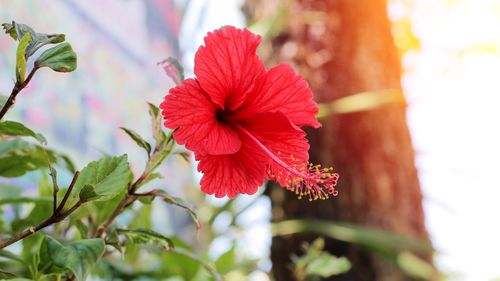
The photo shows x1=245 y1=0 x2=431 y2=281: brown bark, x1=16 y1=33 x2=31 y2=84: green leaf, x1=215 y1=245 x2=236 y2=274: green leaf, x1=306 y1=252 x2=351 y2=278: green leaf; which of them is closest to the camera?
x1=16 y1=33 x2=31 y2=84: green leaf

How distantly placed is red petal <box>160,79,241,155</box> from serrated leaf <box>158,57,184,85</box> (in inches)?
1.5

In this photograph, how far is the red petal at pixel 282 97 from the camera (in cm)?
46

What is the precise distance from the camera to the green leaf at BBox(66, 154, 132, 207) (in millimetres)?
378

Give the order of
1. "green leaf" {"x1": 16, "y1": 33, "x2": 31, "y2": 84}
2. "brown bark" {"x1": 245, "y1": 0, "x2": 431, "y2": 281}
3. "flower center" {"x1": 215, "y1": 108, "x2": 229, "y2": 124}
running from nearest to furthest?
1. "green leaf" {"x1": 16, "y1": 33, "x2": 31, "y2": 84}
2. "flower center" {"x1": 215, "y1": 108, "x2": 229, "y2": 124}
3. "brown bark" {"x1": 245, "y1": 0, "x2": 431, "y2": 281}

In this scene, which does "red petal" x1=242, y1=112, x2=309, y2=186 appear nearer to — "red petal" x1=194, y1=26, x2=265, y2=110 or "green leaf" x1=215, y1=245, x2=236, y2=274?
"red petal" x1=194, y1=26, x2=265, y2=110

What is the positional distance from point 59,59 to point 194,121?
10 centimetres

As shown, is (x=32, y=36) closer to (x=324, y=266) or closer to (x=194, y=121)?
(x=194, y=121)

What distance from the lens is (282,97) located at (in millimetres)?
469

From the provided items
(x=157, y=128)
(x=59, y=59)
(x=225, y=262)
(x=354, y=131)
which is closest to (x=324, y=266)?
(x=225, y=262)

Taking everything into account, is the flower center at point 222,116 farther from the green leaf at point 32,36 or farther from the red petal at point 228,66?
the green leaf at point 32,36

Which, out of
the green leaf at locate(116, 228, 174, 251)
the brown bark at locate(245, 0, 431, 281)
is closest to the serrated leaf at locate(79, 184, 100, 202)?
the green leaf at locate(116, 228, 174, 251)

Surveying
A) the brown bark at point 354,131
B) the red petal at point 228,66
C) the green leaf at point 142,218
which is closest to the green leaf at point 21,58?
the red petal at point 228,66

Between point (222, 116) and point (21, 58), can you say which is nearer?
point (21, 58)

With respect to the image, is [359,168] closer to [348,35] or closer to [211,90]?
[348,35]
